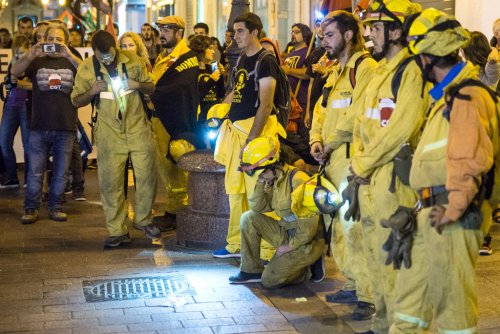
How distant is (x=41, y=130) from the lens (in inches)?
391

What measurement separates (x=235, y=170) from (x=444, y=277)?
11.7 ft

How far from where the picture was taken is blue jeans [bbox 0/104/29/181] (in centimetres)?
1213

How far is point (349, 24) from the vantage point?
6.39 metres

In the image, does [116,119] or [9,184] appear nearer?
[116,119]

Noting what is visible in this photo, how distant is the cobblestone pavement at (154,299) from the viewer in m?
6.08

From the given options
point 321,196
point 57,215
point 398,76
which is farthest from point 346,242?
point 57,215

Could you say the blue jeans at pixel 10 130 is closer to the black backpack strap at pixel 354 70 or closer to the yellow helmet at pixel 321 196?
the yellow helmet at pixel 321 196

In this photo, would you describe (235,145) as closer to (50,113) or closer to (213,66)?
(213,66)

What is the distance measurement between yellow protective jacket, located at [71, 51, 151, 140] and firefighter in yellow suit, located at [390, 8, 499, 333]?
4.36m

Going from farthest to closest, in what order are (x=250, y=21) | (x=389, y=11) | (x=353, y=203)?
(x=250, y=21) → (x=353, y=203) → (x=389, y=11)

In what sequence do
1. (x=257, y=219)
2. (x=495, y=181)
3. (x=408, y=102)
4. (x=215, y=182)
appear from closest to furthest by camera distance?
(x=495, y=181) → (x=408, y=102) → (x=257, y=219) → (x=215, y=182)

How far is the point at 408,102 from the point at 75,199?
7306 millimetres

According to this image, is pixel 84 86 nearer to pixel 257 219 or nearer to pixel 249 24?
pixel 249 24

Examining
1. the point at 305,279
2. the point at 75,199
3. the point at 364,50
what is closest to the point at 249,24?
the point at 364,50
